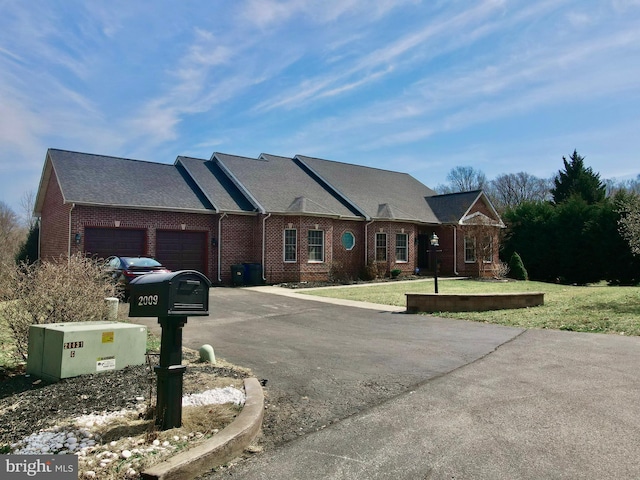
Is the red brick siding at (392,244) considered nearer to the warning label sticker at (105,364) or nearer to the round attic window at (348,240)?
the round attic window at (348,240)

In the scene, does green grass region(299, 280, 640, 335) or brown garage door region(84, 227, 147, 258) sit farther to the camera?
brown garage door region(84, 227, 147, 258)

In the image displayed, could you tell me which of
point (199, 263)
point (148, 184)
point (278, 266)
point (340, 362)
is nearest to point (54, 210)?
point (148, 184)

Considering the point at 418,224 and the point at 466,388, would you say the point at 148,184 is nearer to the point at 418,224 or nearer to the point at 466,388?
the point at 418,224

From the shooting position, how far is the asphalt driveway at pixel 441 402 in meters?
3.81

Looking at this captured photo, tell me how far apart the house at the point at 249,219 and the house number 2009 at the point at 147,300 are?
16.1 meters

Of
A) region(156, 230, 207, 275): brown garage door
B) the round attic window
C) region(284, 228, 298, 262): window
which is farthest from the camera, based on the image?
the round attic window

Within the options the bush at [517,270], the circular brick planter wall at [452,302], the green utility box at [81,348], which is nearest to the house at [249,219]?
the bush at [517,270]

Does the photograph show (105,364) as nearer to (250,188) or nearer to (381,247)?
(250,188)

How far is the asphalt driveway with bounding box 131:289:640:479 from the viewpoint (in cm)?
381

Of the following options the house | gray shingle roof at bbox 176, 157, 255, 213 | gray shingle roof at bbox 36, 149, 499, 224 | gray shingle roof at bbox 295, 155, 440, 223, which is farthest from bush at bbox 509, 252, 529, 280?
gray shingle roof at bbox 176, 157, 255, 213

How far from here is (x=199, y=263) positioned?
72.6ft

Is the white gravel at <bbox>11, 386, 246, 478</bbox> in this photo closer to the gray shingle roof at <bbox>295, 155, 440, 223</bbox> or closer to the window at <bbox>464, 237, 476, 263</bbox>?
the gray shingle roof at <bbox>295, 155, 440, 223</bbox>

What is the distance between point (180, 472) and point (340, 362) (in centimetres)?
408

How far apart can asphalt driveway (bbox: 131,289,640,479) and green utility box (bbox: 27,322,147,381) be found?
1.75 m
